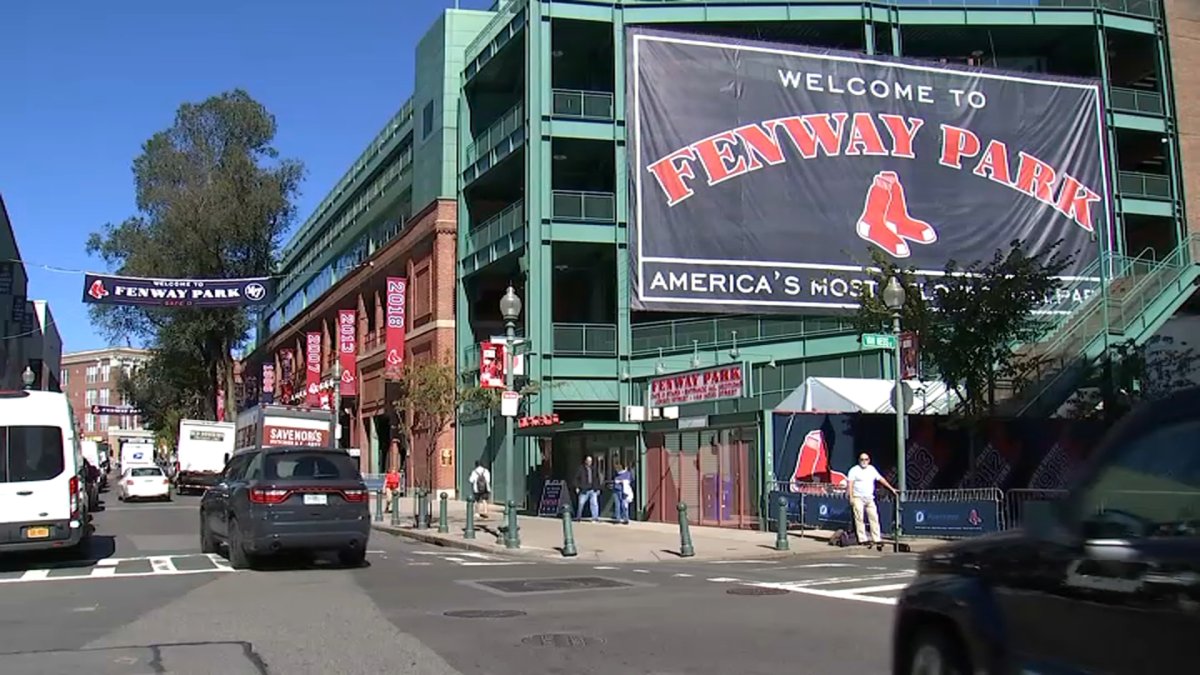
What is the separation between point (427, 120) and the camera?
43.8 m

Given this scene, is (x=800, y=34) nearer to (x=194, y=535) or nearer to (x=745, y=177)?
(x=745, y=177)

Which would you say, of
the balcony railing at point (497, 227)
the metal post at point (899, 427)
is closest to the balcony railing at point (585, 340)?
the balcony railing at point (497, 227)

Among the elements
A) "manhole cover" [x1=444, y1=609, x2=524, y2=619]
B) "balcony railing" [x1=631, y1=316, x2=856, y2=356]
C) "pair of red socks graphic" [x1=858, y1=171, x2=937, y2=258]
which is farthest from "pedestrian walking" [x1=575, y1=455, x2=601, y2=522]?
"manhole cover" [x1=444, y1=609, x2=524, y2=619]

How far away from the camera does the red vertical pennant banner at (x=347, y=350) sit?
54.0 meters

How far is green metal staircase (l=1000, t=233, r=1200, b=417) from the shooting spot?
26.8m

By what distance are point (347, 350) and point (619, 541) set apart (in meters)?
34.9

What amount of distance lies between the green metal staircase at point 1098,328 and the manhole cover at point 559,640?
64.0 feet

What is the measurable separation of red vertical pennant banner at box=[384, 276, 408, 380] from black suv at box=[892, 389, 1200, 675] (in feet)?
134

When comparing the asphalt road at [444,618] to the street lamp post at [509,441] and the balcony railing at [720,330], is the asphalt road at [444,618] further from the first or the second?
the balcony railing at [720,330]

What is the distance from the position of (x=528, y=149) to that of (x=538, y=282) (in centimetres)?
438

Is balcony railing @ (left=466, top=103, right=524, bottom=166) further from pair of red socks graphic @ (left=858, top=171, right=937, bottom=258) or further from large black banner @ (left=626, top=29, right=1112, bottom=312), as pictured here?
pair of red socks graphic @ (left=858, top=171, right=937, bottom=258)

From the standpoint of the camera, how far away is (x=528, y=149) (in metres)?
35.5

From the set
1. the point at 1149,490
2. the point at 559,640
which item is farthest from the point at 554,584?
the point at 1149,490

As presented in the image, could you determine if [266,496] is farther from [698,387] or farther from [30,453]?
[698,387]
